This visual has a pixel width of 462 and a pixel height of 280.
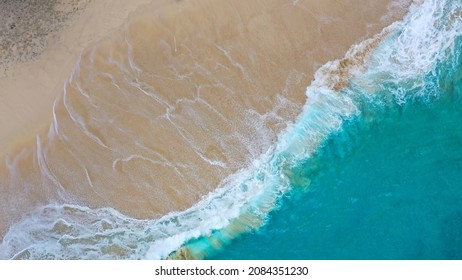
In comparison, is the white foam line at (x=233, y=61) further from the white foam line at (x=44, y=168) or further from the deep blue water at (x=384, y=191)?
the white foam line at (x=44, y=168)

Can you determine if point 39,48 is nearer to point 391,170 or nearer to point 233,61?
point 233,61

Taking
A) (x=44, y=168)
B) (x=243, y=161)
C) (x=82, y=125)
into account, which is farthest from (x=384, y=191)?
(x=44, y=168)

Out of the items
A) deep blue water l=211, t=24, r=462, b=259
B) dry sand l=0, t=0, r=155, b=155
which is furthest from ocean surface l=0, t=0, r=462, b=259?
dry sand l=0, t=0, r=155, b=155

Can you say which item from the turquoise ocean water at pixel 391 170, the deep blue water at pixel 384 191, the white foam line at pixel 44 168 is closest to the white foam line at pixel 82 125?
the white foam line at pixel 44 168

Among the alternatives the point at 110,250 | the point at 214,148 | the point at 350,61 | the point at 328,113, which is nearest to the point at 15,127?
the point at 110,250

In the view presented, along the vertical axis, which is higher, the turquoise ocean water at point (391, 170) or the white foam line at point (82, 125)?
the white foam line at point (82, 125)

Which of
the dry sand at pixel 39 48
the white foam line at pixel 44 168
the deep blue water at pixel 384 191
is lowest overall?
the deep blue water at pixel 384 191

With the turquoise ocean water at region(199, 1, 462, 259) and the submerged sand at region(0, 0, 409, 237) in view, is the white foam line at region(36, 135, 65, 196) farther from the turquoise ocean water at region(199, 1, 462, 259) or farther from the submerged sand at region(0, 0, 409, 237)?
the turquoise ocean water at region(199, 1, 462, 259)
